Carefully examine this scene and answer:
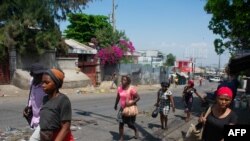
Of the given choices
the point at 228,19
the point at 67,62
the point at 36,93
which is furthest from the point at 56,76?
the point at 67,62

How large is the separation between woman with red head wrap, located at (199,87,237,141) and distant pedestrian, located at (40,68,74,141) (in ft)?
5.81

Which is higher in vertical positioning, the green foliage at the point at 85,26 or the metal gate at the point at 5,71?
the green foliage at the point at 85,26

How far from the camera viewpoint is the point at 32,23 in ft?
89.0

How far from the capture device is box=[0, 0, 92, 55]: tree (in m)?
26.4

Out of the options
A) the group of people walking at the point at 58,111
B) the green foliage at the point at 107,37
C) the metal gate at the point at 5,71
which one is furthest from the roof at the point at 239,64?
Answer: the green foliage at the point at 107,37

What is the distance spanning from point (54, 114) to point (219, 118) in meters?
2.05

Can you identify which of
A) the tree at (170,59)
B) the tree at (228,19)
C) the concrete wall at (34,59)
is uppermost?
A: the tree at (228,19)

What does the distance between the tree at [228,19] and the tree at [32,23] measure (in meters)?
11.7

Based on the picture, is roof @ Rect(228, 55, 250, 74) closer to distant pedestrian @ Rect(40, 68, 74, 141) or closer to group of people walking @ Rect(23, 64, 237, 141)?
group of people walking @ Rect(23, 64, 237, 141)

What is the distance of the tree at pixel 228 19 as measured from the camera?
17156mm

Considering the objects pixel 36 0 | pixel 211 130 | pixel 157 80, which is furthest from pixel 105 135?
pixel 157 80

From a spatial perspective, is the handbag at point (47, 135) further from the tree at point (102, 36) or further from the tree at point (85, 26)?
the tree at point (85, 26)

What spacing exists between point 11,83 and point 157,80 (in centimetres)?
3204

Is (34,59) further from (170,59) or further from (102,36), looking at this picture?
(170,59)
